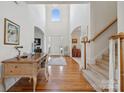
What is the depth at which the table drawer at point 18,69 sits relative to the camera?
3420mm

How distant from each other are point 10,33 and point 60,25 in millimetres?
11358

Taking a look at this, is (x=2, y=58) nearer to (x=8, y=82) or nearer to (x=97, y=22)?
(x=8, y=82)

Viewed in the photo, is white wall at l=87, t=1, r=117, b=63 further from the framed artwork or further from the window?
the window

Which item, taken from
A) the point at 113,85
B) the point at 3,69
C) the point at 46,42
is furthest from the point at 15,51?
the point at 46,42

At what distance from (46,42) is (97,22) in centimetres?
921

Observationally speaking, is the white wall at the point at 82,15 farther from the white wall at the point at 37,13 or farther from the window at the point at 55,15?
the window at the point at 55,15

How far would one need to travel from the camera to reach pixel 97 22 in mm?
6188

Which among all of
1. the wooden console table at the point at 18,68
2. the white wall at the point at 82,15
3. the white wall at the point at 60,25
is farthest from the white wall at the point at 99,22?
the white wall at the point at 60,25

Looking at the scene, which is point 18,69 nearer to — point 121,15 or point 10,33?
point 10,33


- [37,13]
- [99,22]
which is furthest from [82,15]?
[37,13]

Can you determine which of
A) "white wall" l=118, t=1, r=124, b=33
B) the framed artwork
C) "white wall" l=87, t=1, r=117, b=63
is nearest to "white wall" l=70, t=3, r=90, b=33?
"white wall" l=87, t=1, r=117, b=63

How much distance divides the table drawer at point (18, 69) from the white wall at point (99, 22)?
320 centimetres

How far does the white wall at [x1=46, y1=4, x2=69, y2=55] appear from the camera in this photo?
15117mm

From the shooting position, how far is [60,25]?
15195 mm
